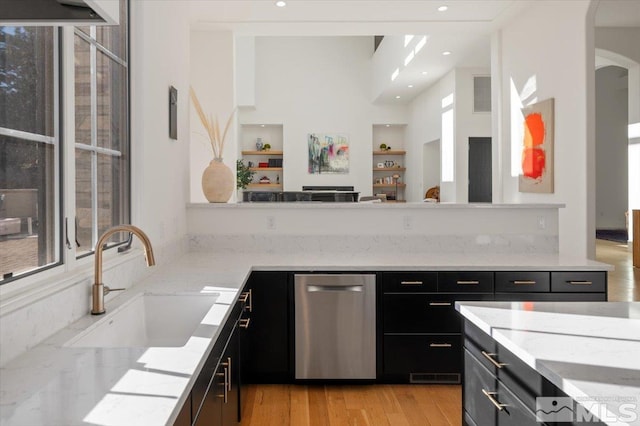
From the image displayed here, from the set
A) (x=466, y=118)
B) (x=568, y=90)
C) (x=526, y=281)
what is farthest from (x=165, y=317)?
(x=466, y=118)

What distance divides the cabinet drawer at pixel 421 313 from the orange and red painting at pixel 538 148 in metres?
2.57

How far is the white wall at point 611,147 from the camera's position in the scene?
1340cm

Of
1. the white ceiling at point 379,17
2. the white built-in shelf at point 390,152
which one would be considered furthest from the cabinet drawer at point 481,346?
the white built-in shelf at point 390,152

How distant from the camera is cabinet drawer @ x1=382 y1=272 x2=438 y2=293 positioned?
307 centimetres

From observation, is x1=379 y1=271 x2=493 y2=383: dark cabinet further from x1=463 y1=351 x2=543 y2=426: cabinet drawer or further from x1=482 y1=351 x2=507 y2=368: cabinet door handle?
x1=482 y1=351 x2=507 y2=368: cabinet door handle

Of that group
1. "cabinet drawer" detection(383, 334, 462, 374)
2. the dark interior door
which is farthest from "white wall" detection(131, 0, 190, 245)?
the dark interior door

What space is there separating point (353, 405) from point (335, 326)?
0.46 meters

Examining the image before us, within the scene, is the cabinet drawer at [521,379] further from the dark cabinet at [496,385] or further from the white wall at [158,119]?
the white wall at [158,119]

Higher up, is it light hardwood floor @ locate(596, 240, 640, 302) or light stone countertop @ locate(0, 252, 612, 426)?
light stone countertop @ locate(0, 252, 612, 426)

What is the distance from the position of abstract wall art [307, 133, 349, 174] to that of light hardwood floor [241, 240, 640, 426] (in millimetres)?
8776

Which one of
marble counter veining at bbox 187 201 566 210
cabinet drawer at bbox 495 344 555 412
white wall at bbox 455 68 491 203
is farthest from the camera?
white wall at bbox 455 68 491 203

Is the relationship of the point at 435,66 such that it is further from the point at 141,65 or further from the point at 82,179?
the point at 82,179

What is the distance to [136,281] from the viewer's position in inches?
95.7

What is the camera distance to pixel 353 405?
2900 millimetres
